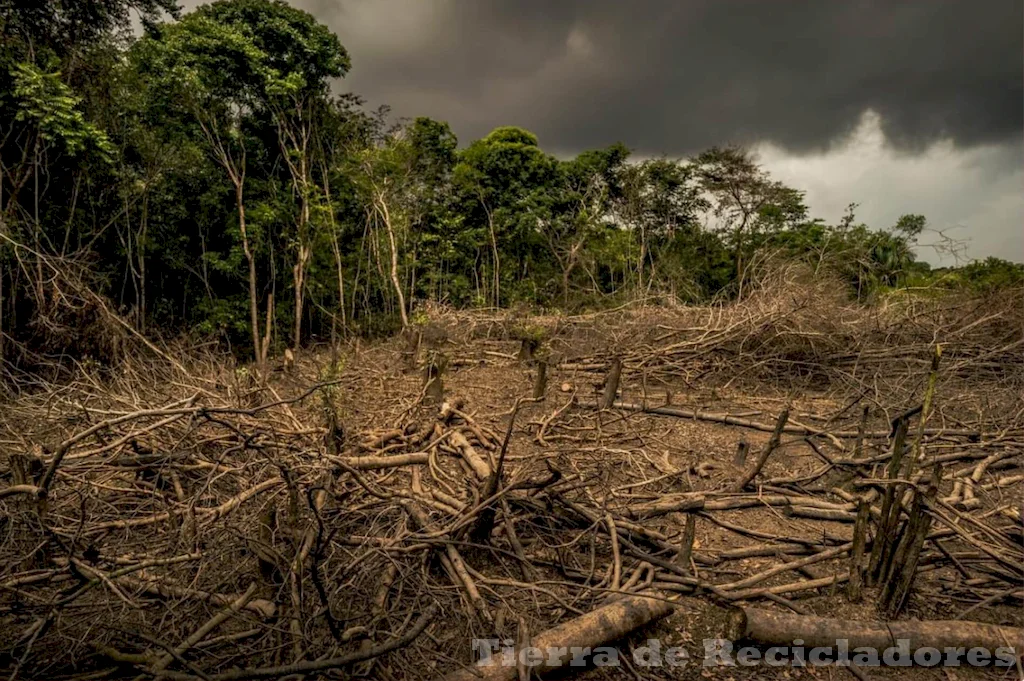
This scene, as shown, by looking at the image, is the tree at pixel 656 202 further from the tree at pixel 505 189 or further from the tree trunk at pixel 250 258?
the tree trunk at pixel 250 258

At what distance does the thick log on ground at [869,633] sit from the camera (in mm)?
2998

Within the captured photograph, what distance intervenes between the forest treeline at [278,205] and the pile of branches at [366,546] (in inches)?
206

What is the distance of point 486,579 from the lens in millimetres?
3385

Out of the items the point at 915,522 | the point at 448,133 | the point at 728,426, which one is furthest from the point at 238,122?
the point at 915,522

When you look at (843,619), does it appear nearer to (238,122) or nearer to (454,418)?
(454,418)

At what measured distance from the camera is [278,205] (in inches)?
714

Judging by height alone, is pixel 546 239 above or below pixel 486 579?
above

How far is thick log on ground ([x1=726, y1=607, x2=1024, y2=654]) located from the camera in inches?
118

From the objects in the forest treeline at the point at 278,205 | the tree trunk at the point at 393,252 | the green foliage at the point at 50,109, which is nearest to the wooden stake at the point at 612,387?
the forest treeline at the point at 278,205

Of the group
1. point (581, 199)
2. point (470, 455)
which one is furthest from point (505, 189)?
point (470, 455)

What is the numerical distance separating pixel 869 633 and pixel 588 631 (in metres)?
1.44

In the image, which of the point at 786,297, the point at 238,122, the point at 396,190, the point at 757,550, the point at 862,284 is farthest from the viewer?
the point at 396,190

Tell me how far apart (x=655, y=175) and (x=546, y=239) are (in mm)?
5561

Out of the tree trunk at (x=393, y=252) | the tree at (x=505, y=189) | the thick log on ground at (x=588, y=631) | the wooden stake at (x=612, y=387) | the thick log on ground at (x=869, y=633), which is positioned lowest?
the thick log on ground at (x=588, y=631)
